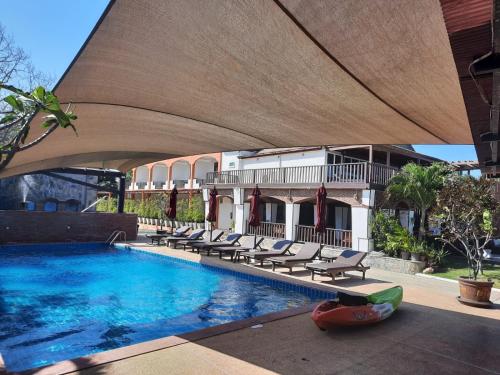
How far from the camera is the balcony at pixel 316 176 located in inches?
743

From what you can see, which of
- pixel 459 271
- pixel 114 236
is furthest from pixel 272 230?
pixel 459 271

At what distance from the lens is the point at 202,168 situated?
38.5m

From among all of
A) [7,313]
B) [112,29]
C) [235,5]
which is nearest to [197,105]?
[112,29]

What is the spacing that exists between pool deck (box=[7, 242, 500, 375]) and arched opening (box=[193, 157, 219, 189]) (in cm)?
2968

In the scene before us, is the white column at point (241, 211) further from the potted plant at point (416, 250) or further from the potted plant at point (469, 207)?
the potted plant at point (469, 207)

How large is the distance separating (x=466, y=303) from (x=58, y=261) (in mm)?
15285

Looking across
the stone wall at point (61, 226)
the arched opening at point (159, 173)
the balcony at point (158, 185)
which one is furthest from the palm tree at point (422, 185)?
the arched opening at point (159, 173)

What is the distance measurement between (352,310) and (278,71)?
4.51 metres

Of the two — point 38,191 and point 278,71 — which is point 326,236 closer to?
point 278,71

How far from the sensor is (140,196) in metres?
46.2

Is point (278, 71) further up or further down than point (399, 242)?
further up

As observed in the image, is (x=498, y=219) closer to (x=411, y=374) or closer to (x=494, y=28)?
(x=411, y=374)

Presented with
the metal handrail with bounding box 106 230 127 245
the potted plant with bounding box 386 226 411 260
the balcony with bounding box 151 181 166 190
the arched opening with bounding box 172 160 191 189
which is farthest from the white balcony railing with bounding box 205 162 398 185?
the balcony with bounding box 151 181 166 190

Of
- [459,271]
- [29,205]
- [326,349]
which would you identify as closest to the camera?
[326,349]
